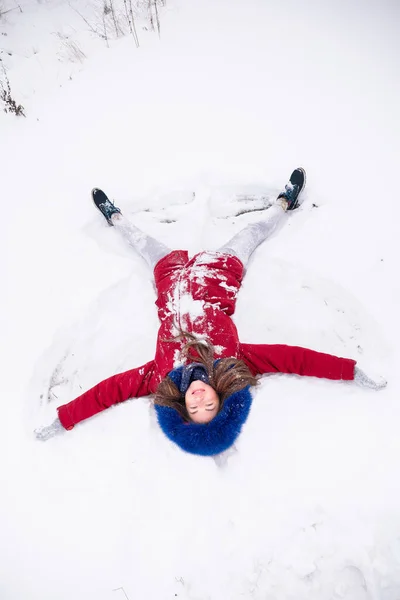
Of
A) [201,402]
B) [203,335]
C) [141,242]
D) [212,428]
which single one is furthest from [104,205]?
[212,428]

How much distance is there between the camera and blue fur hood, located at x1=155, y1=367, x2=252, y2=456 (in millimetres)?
1705

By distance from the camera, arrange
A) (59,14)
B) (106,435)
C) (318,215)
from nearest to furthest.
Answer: (106,435) < (318,215) < (59,14)

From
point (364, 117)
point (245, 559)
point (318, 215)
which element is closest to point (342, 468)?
point (245, 559)

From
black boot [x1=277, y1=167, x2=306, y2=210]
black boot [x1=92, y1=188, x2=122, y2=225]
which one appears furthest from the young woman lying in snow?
black boot [x1=92, y1=188, x2=122, y2=225]

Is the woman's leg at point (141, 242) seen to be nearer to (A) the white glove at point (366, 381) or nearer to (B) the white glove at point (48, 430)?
(B) the white glove at point (48, 430)

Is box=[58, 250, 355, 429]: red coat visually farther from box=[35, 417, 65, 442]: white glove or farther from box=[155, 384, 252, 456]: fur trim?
box=[155, 384, 252, 456]: fur trim

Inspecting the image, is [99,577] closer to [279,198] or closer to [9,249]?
[9,249]

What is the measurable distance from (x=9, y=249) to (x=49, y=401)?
4.17 feet

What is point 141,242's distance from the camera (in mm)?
2627

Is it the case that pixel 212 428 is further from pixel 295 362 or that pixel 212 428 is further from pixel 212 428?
pixel 295 362

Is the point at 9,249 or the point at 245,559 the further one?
the point at 9,249

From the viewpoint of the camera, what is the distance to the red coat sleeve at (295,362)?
→ 199 cm

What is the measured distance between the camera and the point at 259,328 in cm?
248

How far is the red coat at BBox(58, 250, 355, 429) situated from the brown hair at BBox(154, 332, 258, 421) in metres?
0.09
